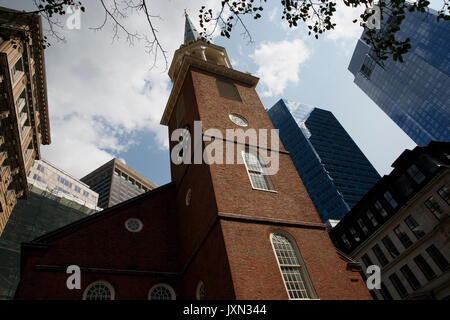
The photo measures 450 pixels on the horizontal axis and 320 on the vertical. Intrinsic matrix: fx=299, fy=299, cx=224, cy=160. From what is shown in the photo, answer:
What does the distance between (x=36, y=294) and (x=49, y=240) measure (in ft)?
8.34

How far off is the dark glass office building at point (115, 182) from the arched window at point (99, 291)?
4775 inches

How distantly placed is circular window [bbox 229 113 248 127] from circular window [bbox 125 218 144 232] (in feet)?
25.3

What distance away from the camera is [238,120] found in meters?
17.5

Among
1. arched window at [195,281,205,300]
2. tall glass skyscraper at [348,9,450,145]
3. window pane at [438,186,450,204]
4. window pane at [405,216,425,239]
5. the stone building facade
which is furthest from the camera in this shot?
tall glass skyscraper at [348,9,450,145]

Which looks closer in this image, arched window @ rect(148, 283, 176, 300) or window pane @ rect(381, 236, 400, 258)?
arched window @ rect(148, 283, 176, 300)

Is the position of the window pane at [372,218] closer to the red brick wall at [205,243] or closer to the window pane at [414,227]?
the window pane at [414,227]

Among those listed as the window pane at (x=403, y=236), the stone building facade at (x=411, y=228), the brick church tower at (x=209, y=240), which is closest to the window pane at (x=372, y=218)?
the stone building facade at (x=411, y=228)

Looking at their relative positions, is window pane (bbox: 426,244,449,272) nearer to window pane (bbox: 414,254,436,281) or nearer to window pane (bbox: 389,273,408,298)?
window pane (bbox: 414,254,436,281)

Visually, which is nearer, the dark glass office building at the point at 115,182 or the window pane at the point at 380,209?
the window pane at the point at 380,209

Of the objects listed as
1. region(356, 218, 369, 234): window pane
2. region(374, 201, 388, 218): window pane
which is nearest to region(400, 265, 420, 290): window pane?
region(374, 201, 388, 218): window pane

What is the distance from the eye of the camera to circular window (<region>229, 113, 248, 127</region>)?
17.2 metres

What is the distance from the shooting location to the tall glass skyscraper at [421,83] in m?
89.5
